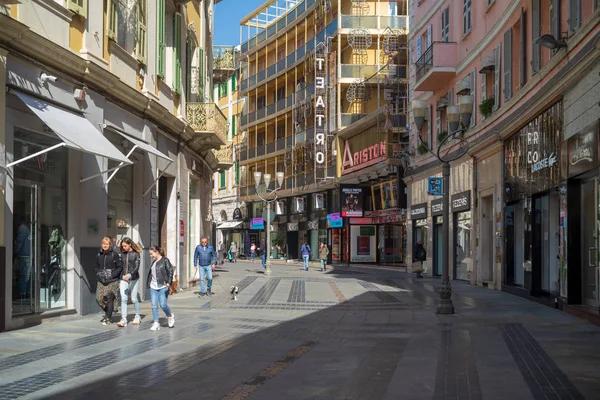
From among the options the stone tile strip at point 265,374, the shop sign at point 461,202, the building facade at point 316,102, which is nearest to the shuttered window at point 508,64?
the shop sign at point 461,202

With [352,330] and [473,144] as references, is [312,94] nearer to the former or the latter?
[473,144]

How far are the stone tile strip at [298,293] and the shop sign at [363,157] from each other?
16.4 m

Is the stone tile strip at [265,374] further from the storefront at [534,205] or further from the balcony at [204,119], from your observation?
the balcony at [204,119]

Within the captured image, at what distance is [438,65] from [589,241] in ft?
49.7

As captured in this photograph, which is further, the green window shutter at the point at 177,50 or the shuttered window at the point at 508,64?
the green window shutter at the point at 177,50

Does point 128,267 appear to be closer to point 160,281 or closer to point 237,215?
point 160,281

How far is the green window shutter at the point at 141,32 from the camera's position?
19.4m

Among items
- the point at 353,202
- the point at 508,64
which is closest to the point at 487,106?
the point at 508,64

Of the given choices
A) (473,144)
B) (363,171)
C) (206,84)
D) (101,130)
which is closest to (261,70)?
(363,171)

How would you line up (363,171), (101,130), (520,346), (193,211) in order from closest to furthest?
(520,346)
(101,130)
(193,211)
(363,171)

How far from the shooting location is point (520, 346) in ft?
39.3

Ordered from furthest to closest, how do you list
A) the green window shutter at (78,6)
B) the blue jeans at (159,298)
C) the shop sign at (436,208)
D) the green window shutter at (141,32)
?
the shop sign at (436,208), the green window shutter at (141,32), the green window shutter at (78,6), the blue jeans at (159,298)

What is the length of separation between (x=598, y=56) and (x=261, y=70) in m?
53.2

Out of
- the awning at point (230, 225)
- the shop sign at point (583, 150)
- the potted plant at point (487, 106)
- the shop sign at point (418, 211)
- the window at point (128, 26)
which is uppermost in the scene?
the window at point (128, 26)
